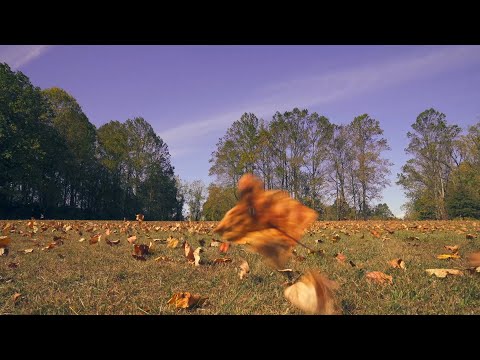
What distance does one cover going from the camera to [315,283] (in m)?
1.48

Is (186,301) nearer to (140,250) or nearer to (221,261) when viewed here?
(221,261)

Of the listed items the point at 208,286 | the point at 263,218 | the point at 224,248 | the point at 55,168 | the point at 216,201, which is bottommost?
the point at 208,286

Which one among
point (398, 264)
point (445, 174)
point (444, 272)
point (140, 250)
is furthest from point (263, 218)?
point (445, 174)

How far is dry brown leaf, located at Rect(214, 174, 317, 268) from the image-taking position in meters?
1.46

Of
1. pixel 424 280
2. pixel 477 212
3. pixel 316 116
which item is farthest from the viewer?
pixel 477 212

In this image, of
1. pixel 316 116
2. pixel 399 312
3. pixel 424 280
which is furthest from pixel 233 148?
pixel 399 312

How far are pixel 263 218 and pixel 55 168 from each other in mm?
26573

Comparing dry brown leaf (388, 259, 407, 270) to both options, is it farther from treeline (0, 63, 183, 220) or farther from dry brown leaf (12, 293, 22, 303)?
treeline (0, 63, 183, 220)

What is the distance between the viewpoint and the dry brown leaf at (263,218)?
4.79 feet

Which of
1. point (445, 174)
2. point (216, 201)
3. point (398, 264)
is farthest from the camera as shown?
point (445, 174)

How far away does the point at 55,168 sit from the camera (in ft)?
80.6

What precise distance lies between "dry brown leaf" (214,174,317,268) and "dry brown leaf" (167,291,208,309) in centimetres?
43
